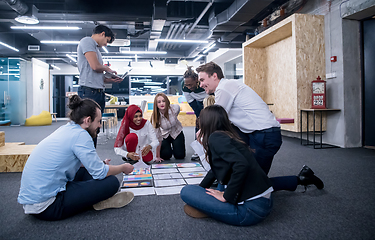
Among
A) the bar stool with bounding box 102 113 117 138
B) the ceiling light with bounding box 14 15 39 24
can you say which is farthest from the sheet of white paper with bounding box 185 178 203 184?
the ceiling light with bounding box 14 15 39 24

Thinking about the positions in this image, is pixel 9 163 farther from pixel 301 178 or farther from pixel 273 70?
pixel 273 70

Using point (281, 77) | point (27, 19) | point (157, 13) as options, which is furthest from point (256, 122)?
point (27, 19)

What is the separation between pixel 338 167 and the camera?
8.87 ft

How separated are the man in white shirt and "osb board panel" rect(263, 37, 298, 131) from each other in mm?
2833

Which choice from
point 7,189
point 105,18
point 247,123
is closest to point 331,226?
point 247,123

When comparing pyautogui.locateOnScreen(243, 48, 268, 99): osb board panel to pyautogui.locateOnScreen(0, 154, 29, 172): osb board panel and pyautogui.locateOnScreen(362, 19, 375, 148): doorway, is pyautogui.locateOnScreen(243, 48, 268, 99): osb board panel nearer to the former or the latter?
pyautogui.locateOnScreen(362, 19, 375, 148): doorway

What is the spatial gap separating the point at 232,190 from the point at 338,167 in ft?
6.77

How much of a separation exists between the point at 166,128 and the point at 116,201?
1712mm

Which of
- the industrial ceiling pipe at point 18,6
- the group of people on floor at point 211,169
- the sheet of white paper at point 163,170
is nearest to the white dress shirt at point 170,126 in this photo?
the sheet of white paper at point 163,170

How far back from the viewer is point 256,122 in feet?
5.92

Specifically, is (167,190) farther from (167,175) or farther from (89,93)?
(89,93)

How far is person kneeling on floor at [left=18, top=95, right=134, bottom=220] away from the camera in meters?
1.34

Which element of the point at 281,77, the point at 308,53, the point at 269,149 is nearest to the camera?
A: the point at 269,149

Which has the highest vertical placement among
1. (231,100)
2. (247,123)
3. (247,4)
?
(247,4)
